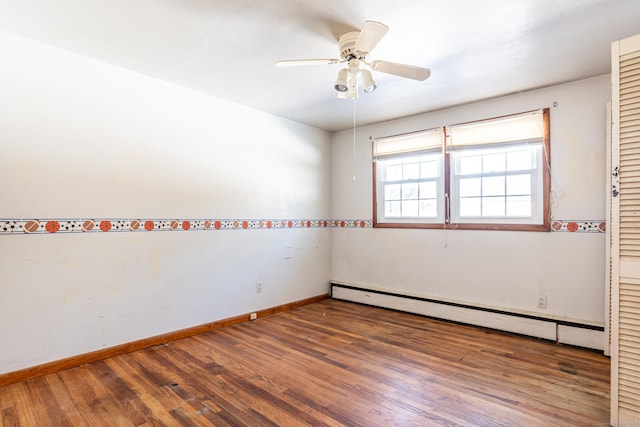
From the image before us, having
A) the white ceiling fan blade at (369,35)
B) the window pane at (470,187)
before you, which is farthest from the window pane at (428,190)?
the white ceiling fan blade at (369,35)

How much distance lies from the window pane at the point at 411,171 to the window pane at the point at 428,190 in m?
0.15

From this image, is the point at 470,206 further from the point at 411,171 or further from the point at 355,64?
the point at 355,64

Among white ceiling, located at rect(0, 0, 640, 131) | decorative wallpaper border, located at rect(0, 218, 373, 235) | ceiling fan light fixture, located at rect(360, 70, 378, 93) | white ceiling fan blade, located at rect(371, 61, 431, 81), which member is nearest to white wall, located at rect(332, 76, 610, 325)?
white ceiling, located at rect(0, 0, 640, 131)

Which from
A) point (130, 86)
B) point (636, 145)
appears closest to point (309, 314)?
point (130, 86)

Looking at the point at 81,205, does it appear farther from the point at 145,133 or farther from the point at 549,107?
the point at 549,107

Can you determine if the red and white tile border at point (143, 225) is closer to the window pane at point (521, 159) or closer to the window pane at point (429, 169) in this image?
the window pane at point (521, 159)

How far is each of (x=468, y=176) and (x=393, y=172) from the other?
98 centimetres

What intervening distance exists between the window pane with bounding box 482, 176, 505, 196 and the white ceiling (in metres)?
0.89

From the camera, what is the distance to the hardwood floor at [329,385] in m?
1.87

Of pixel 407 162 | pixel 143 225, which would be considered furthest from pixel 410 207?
pixel 143 225

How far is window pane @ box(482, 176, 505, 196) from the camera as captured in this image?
3387mm

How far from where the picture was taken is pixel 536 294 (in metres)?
3.14

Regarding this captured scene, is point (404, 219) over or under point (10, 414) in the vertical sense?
over

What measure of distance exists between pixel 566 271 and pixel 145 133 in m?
4.11
